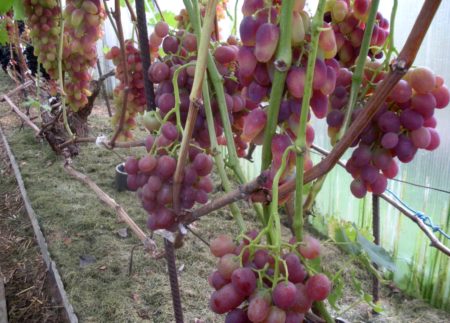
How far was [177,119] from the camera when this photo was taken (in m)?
0.66

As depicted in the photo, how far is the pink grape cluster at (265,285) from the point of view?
18.1 inches

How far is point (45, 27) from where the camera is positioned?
1546 millimetres

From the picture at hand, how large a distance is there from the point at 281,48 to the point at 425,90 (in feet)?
0.73

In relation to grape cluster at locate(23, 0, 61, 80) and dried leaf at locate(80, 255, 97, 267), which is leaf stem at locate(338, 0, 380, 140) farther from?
dried leaf at locate(80, 255, 97, 267)

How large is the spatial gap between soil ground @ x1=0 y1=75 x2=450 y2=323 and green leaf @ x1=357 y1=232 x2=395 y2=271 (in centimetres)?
75

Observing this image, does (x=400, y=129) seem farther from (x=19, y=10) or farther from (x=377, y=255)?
(x=19, y=10)

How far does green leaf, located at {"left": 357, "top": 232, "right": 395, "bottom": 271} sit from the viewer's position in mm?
664

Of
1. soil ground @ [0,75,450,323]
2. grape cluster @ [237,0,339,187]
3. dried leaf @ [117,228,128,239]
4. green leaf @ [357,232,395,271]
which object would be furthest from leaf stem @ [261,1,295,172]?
dried leaf @ [117,228,128,239]

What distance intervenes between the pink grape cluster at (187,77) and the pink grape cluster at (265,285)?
25cm

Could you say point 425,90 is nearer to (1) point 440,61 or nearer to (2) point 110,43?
(1) point 440,61

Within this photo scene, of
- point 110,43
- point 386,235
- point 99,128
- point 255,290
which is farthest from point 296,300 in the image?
point 110,43

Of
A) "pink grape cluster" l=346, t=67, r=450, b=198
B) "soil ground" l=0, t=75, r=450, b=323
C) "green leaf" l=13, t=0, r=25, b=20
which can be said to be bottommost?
"soil ground" l=0, t=75, r=450, b=323

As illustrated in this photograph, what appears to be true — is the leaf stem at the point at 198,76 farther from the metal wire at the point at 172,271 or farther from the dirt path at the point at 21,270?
the dirt path at the point at 21,270

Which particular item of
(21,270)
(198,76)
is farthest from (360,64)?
(21,270)
